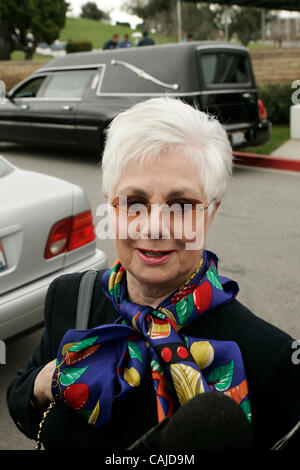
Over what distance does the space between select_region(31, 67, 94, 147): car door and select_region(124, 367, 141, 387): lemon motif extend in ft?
28.6

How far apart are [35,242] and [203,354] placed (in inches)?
82.7

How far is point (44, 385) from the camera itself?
1.47 metres

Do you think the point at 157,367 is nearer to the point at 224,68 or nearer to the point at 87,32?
the point at 224,68

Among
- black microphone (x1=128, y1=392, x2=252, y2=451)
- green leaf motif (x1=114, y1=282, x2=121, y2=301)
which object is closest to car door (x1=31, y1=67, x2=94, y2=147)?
green leaf motif (x1=114, y1=282, x2=121, y2=301)

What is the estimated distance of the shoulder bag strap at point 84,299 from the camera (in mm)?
1582

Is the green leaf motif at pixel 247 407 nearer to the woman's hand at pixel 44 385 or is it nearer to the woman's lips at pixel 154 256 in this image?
the woman's lips at pixel 154 256

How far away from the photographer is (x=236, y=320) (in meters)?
1.42

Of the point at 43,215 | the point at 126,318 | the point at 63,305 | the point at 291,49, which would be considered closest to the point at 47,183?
the point at 43,215

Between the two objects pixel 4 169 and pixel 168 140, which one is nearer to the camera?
pixel 168 140

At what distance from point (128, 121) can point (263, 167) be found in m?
8.67

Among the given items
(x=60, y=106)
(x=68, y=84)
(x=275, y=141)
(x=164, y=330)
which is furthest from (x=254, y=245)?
(x=275, y=141)

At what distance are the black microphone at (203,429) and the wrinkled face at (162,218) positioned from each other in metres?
0.50

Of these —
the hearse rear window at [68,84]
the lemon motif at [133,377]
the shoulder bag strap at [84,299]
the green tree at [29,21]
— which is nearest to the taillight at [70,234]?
the shoulder bag strap at [84,299]
